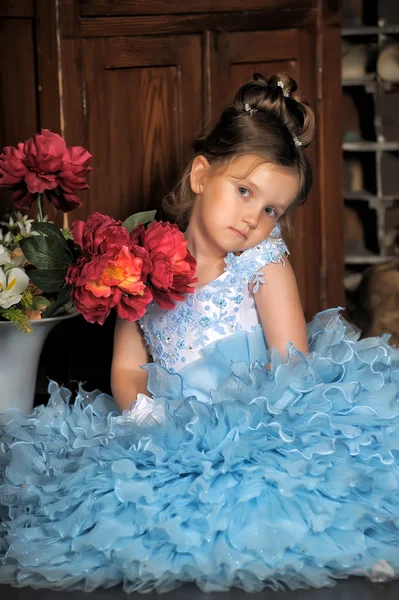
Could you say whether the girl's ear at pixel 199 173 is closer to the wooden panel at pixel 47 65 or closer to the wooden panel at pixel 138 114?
the wooden panel at pixel 138 114

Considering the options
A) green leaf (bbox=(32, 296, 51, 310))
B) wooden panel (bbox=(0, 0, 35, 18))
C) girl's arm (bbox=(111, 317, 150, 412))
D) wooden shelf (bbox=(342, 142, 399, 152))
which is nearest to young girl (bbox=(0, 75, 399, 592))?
girl's arm (bbox=(111, 317, 150, 412))

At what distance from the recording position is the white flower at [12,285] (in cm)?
177

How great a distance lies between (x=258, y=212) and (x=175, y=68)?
1.08m

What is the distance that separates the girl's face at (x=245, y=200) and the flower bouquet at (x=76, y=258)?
0.16m

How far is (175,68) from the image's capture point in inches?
108

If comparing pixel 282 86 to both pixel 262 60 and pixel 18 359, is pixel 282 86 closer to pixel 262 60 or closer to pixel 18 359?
pixel 262 60

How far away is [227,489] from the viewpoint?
1.45 metres

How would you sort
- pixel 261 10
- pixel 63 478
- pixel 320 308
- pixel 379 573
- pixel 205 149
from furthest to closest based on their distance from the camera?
pixel 320 308 → pixel 261 10 → pixel 205 149 → pixel 63 478 → pixel 379 573

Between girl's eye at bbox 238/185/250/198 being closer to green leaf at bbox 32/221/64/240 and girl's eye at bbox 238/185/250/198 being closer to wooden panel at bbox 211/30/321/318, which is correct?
green leaf at bbox 32/221/64/240

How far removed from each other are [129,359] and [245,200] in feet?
1.68

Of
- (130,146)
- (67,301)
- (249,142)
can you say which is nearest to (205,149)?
(249,142)

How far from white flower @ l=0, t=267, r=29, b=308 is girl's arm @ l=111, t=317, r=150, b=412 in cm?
35

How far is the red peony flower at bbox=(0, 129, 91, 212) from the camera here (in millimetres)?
1821

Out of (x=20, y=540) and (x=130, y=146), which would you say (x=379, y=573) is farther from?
(x=130, y=146)
